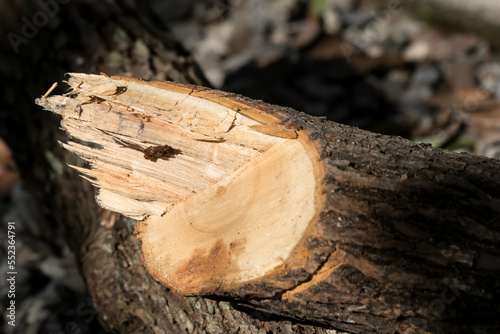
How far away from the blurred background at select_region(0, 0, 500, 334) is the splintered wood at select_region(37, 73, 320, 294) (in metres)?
0.62

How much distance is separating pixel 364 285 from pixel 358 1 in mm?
3509

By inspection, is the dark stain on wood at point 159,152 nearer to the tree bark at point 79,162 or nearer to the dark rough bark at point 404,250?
the tree bark at point 79,162

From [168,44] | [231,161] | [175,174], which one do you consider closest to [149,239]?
[175,174]

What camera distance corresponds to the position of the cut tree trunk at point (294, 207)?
1.07m

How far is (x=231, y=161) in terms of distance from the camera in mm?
1291

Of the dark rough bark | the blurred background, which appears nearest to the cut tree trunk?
the dark rough bark

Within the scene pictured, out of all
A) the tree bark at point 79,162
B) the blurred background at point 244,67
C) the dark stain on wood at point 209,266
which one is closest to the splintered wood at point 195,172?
the dark stain on wood at point 209,266

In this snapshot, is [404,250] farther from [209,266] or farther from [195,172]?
[195,172]

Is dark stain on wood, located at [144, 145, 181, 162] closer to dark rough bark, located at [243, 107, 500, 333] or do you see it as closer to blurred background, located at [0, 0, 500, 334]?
dark rough bark, located at [243, 107, 500, 333]

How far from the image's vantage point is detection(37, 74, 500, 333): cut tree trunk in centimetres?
107

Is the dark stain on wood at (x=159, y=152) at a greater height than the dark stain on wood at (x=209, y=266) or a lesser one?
greater

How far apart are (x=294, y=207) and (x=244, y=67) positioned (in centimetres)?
270

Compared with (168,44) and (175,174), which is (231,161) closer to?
(175,174)

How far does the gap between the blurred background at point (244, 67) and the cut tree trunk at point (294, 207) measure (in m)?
Answer: 0.65
